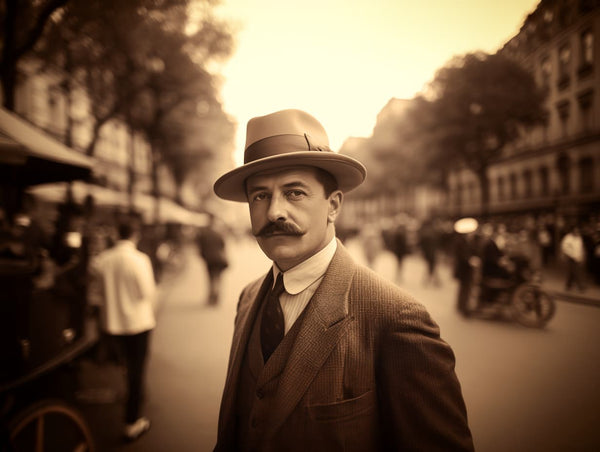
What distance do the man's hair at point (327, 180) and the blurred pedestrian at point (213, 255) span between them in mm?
4298

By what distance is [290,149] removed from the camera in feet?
3.91

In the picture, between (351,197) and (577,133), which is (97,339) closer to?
(351,197)

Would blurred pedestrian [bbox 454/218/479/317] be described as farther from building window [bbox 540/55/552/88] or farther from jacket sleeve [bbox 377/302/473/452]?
jacket sleeve [bbox 377/302/473/452]

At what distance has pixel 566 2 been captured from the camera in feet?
4.68

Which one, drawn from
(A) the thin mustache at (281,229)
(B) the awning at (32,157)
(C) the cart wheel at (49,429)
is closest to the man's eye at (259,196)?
(A) the thin mustache at (281,229)

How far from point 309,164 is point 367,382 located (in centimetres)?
80

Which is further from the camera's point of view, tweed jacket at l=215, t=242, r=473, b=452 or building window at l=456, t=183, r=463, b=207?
building window at l=456, t=183, r=463, b=207

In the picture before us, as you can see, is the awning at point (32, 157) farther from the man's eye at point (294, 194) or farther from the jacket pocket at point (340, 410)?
the jacket pocket at point (340, 410)

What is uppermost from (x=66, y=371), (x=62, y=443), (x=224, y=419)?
(x=224, y=419)

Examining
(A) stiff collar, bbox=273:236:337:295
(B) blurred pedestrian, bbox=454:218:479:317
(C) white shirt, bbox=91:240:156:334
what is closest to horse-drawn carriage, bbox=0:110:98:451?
(C) white shirt, bbox=91:240:156:334

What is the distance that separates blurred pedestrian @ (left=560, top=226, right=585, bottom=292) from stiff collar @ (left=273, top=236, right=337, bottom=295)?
1116 millimetres

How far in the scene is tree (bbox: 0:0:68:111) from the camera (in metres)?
2.35

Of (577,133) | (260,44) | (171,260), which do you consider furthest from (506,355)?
(171,260)

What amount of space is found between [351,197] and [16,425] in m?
2.40
